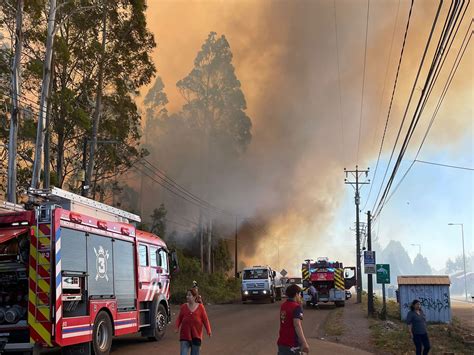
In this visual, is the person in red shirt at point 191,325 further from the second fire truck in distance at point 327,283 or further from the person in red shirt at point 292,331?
the second fire truck in distance at point 327,283

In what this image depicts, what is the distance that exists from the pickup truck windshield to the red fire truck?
940 inches

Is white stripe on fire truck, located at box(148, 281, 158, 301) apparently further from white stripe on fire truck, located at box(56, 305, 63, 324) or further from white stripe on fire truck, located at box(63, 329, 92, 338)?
white stripe on fire truck, located at box(56, 305, 63, 324)

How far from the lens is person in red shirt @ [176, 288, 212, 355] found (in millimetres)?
7910

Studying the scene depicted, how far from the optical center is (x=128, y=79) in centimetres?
2770

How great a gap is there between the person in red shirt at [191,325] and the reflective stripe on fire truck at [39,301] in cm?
236

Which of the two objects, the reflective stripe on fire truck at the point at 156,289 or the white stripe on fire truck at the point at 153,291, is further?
the white stripe on fire truck at the point at 153,291

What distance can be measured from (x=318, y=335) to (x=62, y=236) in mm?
9198

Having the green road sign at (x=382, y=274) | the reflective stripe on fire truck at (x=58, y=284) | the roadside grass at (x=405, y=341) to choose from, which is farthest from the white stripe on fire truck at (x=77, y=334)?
the green road sign at (x=382, y=274)

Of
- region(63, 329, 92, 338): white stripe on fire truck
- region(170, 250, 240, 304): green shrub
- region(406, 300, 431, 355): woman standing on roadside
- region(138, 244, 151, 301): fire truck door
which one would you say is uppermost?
region(138, 244, 151, 301): fire truck door

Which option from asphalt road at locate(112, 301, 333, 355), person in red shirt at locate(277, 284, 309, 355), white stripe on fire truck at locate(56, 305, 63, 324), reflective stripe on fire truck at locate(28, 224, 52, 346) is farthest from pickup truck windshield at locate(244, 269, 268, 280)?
person in red shirt at locate(277, 284, 309, 355)

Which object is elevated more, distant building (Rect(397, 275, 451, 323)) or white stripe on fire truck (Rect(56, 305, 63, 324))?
white stripe on fire truck (Rect(56, 305, 63, 324))

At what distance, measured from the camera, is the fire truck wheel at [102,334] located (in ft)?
34.0

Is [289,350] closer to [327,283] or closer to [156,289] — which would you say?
[156,289]

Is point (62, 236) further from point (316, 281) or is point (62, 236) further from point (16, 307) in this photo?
point (316, 281)
